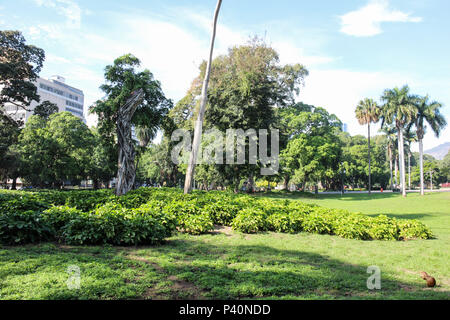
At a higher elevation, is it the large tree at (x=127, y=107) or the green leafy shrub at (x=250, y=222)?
the large tree at (x=127, y=107)

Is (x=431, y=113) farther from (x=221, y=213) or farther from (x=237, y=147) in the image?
(x=221, y=213)

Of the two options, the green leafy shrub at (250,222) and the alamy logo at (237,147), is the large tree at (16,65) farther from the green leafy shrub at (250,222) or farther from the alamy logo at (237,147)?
the green leafy shrub at (250,222)

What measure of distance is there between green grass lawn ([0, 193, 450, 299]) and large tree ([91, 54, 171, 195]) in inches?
358

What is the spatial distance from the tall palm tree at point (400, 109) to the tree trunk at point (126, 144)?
32893mm

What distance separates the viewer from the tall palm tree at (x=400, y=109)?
3519cm

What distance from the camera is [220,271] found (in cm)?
470

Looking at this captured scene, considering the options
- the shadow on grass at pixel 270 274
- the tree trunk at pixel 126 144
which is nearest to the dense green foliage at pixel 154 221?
the shadow on grass at pixel 270 274

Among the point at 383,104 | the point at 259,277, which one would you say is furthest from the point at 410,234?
the point at 383,104

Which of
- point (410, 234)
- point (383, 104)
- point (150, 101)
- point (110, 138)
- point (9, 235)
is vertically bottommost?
point (410, 234)

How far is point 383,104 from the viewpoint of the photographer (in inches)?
1483

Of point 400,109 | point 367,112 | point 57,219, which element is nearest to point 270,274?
point 57,219
